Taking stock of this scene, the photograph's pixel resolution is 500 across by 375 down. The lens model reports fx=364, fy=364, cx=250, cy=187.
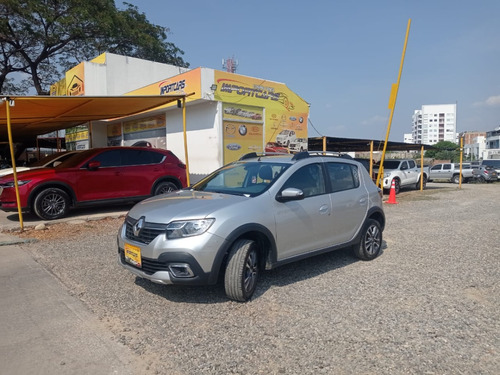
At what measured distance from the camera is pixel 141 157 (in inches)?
383

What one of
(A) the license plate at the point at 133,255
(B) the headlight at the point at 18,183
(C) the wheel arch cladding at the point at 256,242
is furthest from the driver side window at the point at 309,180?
(B) the headlight at the point at 18,183

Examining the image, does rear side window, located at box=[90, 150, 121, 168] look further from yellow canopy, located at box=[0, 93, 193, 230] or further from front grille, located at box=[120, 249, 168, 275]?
front grille, located at box=[120, 249, 168, 275]

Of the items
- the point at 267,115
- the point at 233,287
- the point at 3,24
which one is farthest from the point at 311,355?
the point at 3,24

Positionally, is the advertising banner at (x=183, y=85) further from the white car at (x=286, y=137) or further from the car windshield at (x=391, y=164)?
the car windshield at (x=391, y=164)

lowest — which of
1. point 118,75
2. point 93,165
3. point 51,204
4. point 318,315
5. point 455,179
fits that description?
point 318,315

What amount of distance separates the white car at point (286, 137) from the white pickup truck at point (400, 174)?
4737 mm

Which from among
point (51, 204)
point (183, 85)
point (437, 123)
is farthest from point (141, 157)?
point (437, 123)

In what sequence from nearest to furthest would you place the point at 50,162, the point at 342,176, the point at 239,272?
the point at 239,272 < the point at 342,176 < the point at 50,162

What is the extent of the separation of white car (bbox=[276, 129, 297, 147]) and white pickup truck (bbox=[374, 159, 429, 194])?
15.5ft

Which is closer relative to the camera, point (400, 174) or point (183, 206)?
point (183, 206)

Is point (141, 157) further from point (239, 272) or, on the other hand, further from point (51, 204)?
point (239, 272)

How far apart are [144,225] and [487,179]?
2807 cm

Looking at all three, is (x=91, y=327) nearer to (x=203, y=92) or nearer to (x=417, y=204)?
(x=203, y=92)

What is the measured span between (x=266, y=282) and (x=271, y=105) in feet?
31.8
